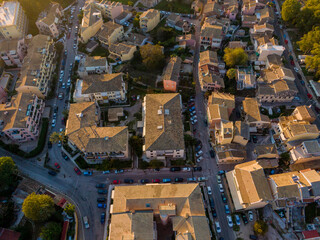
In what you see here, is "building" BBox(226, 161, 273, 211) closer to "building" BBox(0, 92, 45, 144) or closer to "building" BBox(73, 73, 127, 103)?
"building" BBox(73, 73, 127, 103)

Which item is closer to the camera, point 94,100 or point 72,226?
point 72,226

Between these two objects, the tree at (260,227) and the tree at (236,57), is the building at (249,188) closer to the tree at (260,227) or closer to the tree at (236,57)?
the tree at (260,227)

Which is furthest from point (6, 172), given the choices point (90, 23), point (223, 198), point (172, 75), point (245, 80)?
point (245, 80)

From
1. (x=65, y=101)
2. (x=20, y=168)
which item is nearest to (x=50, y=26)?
(x=65, y=101)

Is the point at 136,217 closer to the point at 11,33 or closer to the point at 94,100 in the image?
the point at 94,100

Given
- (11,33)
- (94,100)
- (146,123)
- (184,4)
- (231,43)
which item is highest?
(184,4)

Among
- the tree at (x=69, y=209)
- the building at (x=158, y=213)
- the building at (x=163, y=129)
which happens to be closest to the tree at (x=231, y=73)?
the building at (x=163, y=129)

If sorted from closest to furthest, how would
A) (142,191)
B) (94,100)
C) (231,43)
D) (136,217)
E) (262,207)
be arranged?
(136,217) < (142,191) < (262,207) < (94,100) < (231,43)
